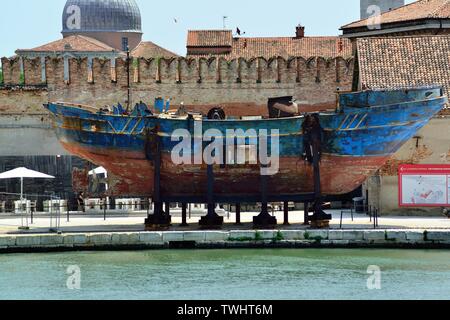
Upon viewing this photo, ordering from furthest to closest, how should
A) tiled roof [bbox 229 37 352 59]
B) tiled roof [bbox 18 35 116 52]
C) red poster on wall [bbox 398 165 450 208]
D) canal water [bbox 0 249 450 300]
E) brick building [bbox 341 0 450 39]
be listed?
tiled roof [bbox 18 35 116 52]
tiled roof [bbox 229 37 352 59]
brick building [bbox 341 0 450 39]
red poster on wall [bbox 398 165 450 208]
canal water [bbox 0 249 450 300]

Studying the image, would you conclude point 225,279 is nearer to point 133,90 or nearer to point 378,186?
point 378,186

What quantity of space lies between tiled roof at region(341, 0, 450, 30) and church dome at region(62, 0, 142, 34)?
42574 millimetres

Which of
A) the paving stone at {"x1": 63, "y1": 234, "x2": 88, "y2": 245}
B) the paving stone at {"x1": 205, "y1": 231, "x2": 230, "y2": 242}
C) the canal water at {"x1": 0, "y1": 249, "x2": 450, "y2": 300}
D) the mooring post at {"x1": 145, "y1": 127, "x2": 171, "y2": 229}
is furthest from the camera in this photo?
the mooring post at {"x1": 145, "y1": 127, "x2": 171, "y2": 229}

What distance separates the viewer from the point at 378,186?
47.0 meters

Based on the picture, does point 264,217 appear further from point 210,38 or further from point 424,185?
point 210,38

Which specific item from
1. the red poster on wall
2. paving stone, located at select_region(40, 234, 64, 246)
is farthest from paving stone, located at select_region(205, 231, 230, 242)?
the red poster on wall

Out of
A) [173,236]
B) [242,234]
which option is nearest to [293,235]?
[242,234]

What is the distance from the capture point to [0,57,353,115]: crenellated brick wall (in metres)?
57.3

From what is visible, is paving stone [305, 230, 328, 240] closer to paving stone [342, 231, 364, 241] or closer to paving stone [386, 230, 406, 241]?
paving stone [342, 231, 364, 241]

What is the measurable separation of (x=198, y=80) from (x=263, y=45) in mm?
18111

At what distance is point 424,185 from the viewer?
4544 centimetres

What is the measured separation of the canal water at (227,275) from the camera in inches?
1281

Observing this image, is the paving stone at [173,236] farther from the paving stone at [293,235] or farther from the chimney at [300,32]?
the chimney at [300,32]
